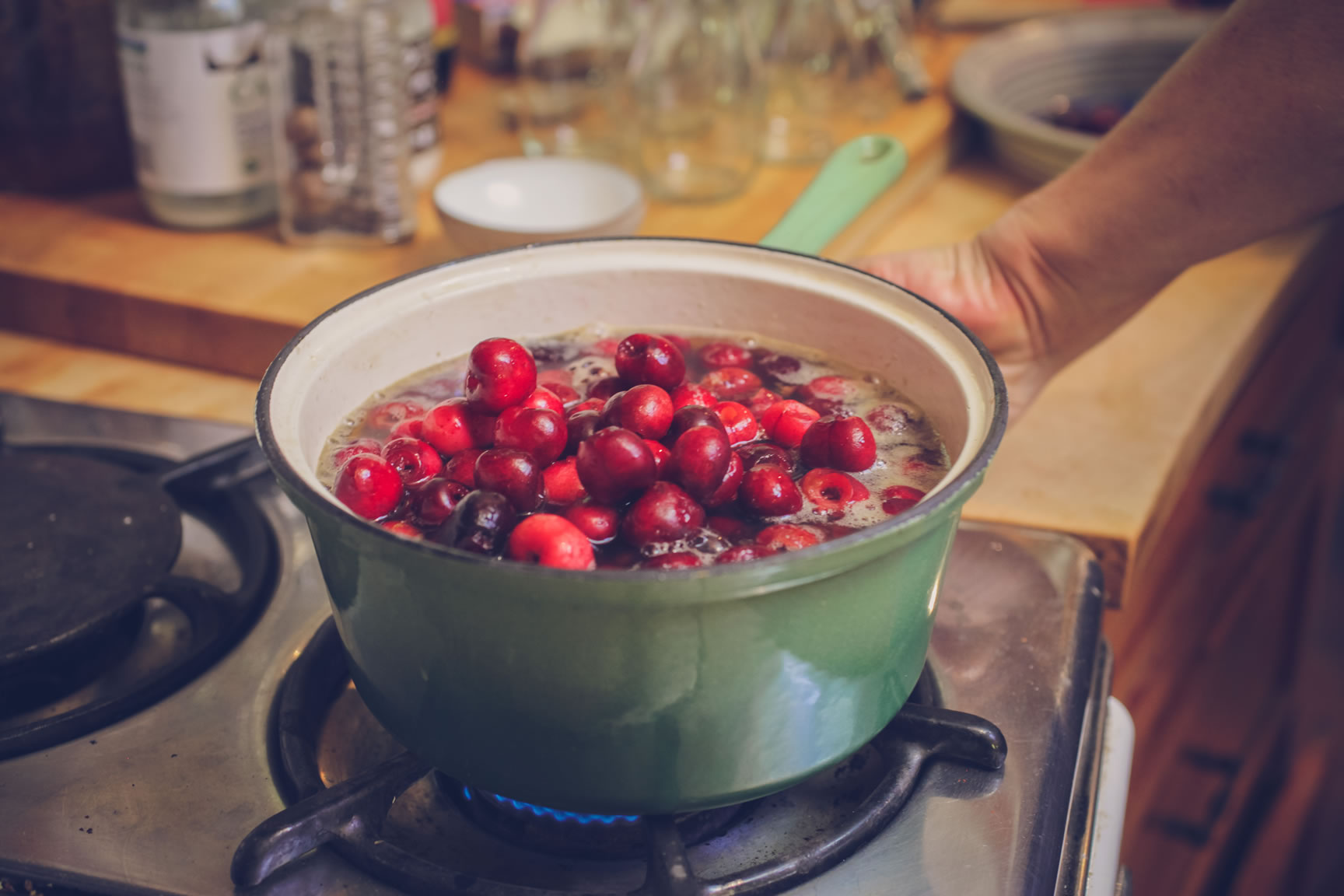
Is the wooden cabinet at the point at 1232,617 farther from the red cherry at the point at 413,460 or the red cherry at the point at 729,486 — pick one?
the red cherry at the point at 413,460

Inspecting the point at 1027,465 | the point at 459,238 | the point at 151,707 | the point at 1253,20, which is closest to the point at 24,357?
the point at 459,238

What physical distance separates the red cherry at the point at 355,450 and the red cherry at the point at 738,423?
23 centimetres

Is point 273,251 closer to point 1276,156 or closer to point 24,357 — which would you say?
point 24,357

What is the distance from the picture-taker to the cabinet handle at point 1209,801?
1.51 metres

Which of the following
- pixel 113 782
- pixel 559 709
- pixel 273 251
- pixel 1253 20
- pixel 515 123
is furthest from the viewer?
pixel 515 123

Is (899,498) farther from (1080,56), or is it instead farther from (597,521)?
(1080,56)

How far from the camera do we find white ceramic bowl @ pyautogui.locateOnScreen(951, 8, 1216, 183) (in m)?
1.80

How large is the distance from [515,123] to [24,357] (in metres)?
0.80

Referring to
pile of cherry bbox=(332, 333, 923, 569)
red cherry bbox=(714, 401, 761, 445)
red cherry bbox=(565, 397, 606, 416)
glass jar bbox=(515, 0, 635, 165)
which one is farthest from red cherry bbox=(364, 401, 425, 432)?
glass jar bbox=(515, 0, 635, 165)

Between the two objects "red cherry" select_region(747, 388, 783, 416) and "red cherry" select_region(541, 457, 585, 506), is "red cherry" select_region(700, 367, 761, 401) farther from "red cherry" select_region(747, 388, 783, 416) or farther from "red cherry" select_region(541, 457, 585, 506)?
"red cherry" select_region(541, 457, 585, 506)

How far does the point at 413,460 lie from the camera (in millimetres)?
688

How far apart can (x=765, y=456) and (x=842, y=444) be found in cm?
5

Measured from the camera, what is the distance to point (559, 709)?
0.55 meters

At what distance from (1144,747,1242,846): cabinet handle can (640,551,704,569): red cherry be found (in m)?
1.15
